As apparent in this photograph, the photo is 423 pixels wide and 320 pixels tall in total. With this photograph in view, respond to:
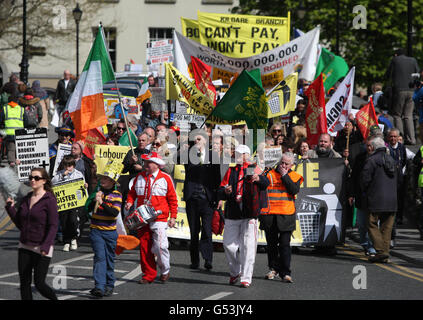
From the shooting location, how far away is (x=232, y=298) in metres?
10.5

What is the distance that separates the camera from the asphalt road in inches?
422

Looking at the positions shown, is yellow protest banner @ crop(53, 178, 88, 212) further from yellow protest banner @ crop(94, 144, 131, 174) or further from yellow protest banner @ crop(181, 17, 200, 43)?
yellow protest banner @ crop(181, 17, 200, 43)

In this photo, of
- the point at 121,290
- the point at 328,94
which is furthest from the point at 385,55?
the point at 121,290

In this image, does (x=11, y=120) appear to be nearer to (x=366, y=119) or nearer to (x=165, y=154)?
(x=165, y=154)

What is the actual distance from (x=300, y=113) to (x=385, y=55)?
23470mm

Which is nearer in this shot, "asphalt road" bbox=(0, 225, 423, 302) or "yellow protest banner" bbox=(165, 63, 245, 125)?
"asphalt road" bbox=(0, 225, 423, 302)

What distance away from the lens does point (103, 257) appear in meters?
10.8

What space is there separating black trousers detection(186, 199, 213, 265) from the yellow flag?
4166mm

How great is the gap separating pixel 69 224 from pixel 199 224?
244 centimetres

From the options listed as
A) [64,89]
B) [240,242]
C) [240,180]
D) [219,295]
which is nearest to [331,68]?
[64,89]

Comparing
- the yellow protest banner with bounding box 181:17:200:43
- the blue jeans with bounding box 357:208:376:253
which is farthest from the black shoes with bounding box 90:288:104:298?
the yellow protest banner with bounding box 181:17:200:43

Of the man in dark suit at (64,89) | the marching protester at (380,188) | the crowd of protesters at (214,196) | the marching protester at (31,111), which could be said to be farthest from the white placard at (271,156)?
the man in dark suit at (64,89)

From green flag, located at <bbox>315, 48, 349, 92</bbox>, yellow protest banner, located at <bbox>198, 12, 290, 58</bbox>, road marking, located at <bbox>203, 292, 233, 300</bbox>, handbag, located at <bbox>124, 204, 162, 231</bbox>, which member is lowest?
road marking, located at <bbox>203, 292, 233, 300</bbox>

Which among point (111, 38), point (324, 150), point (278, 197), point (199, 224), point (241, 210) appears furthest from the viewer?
point (111, 38)
